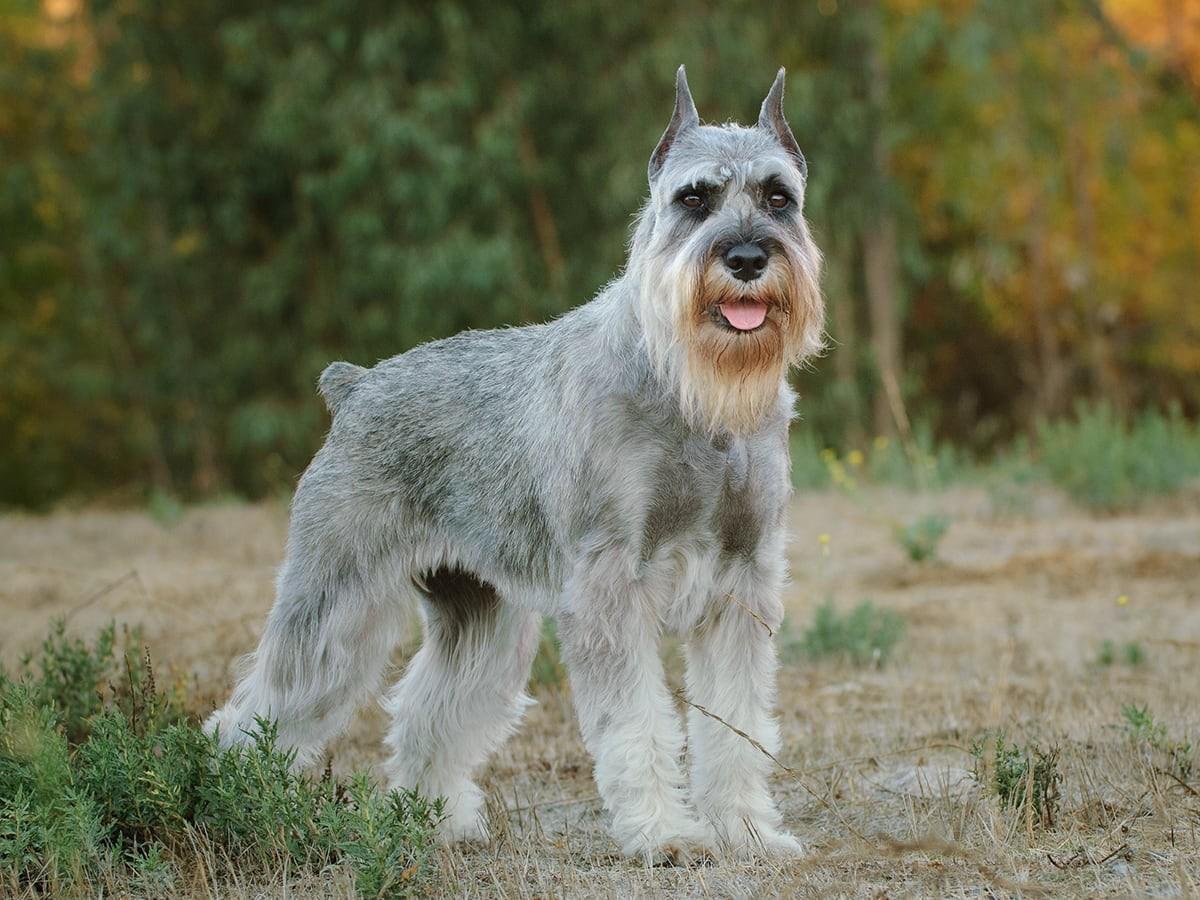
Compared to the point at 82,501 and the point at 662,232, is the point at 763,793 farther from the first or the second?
the point at 82,501

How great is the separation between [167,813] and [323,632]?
3.42 feet

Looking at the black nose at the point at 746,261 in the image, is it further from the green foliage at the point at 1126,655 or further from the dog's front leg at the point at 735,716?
the green foliage at the point at 1126,655

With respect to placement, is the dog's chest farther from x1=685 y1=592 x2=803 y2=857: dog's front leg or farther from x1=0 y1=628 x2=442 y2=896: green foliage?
x1=0 y1=628 x2=442 y2=896: green foliage

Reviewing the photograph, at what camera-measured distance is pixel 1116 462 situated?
42.7ft

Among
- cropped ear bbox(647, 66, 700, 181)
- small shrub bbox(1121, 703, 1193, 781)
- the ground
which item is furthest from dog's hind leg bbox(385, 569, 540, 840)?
small shrub bbox(1121, 703, 1193, 781)

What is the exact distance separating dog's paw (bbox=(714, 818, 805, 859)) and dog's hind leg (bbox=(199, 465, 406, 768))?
1.60 meters

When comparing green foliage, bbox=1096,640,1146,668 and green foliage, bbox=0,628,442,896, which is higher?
green foliage, bbox=0,628,442,896

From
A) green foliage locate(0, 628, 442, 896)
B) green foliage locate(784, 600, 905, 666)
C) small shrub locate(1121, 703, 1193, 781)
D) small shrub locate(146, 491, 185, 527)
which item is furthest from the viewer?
small shrub locate(146, 491, 185, 527)

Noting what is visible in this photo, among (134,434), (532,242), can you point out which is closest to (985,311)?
(532,242)

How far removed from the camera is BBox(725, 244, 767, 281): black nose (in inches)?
191

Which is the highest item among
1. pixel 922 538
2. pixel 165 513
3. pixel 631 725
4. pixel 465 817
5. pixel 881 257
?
pixel 631 725

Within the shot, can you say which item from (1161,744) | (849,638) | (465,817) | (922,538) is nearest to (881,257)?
(922,538)

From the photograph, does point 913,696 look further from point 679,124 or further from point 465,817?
point 679,124

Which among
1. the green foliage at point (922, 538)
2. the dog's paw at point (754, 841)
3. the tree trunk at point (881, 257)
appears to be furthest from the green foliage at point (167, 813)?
the tree trunk at point (881, 257)
